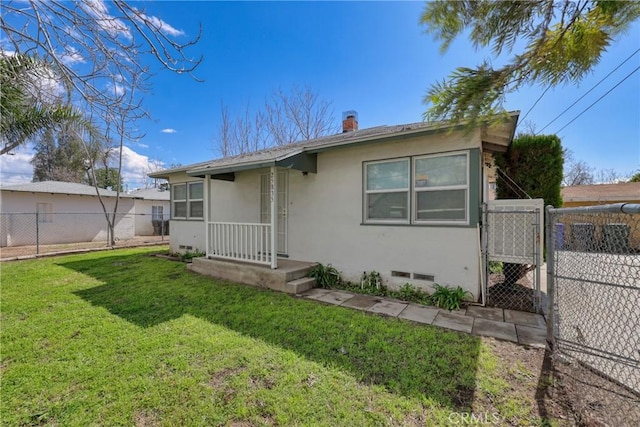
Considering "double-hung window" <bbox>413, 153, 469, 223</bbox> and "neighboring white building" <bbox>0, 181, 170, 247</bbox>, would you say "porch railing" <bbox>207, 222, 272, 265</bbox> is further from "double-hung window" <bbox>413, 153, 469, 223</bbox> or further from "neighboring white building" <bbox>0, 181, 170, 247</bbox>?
"neighboring white building" <bbox>0, 181, 170, 247</bbox>

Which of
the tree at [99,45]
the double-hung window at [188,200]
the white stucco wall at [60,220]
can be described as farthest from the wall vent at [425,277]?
the white stucco wall at [60,220]

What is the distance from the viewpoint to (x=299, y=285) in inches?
220

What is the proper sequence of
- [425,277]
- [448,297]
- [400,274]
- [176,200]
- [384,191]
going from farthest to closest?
[176,200] < [384,191] < [400,274] < [425,277] < [448,297]

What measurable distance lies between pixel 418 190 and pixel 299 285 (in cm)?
306

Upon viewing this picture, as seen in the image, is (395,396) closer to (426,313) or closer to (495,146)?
(426,313)

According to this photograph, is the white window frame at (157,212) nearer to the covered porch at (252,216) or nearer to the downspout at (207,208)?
the covered porch at (252,216)

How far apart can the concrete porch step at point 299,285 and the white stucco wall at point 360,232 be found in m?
0.79

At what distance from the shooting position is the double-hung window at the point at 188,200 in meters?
9.71

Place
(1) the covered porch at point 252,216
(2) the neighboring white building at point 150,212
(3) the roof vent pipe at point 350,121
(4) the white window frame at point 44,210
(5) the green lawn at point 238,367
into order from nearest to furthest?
(5) the green lawn at point 238,367 → (1) the covered porch at point 252,216 → (3) the roof vent pipe at point 350,121 → (4) the white window frame at point 44,210 → (2) the neighboring white building at point 150,212

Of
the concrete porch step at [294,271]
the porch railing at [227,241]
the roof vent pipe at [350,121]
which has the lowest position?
the concrete porch step at [294,271]

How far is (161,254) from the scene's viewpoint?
411 inches

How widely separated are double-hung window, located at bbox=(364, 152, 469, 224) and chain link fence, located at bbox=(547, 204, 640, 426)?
1734 mm

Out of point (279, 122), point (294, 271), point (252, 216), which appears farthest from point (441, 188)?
point (279, 122)

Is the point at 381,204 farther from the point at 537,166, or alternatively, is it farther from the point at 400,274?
the point at 537,166
